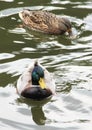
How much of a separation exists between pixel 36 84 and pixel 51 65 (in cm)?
99

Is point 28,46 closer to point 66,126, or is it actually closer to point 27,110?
point 27,110

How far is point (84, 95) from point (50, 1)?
5749 millimetres

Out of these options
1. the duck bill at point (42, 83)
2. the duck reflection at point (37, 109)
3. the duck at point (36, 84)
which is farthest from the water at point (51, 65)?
the duck bill at point (42, 83)

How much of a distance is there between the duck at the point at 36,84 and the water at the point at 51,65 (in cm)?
13

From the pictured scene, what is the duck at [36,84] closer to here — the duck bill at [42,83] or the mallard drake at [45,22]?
the duck bill at [42,83]

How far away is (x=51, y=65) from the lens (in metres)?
12.3

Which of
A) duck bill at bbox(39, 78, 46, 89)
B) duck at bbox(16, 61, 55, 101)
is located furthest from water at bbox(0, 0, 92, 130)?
duck bill at bbox(39, 78, 46, 89)

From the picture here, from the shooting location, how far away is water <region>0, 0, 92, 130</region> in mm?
10281

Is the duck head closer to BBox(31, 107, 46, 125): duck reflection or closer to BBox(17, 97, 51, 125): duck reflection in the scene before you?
BBox(17, 97, 51, 125): duck reflection

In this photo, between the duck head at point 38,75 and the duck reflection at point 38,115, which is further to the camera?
the duck head at point 38,75

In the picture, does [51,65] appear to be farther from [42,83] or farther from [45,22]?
[45,22]

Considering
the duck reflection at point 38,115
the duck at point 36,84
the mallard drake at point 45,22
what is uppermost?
the mallard drake at point 45,22

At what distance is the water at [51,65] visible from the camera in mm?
10281

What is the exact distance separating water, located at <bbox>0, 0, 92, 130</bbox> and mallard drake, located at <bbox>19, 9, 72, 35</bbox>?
224 millimetres
